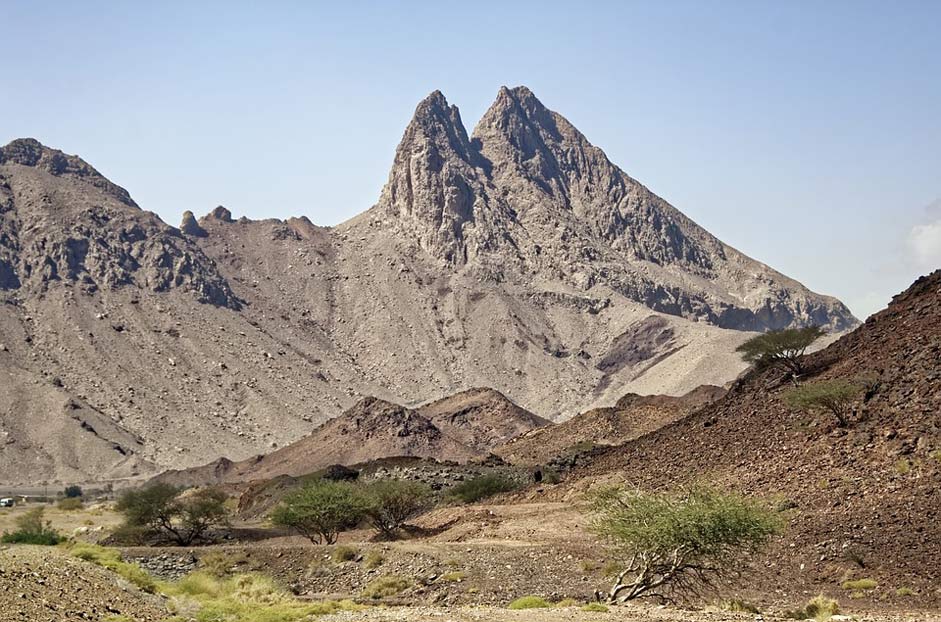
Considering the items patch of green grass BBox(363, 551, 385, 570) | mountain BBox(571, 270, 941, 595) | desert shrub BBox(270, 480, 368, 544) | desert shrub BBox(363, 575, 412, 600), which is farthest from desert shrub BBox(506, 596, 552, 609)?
desert shrub BBox(270, 480, 368, 544)

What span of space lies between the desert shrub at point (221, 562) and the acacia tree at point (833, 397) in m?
22.1

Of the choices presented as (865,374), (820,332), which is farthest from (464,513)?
(820,332)

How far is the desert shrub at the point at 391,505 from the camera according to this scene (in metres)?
52.2

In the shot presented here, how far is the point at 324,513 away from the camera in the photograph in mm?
52406

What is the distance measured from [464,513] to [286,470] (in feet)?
182

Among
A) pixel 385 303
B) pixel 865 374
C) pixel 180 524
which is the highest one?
pixel 385 303

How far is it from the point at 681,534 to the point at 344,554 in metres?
16.7

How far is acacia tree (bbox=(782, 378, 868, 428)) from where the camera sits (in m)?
41.2

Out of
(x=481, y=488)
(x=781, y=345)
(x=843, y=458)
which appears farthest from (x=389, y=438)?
(x=843, y=458)

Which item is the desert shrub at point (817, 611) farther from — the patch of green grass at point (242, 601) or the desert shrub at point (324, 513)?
the desert shrub at point (324, 513)

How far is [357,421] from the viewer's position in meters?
108

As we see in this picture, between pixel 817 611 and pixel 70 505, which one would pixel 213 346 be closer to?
pixel 70 505

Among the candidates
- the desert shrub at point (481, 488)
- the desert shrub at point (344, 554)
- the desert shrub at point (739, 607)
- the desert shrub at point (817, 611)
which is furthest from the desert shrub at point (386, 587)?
the desert shrub at point (481, 488)

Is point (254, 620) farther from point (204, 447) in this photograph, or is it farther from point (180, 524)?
point (204, 447)
